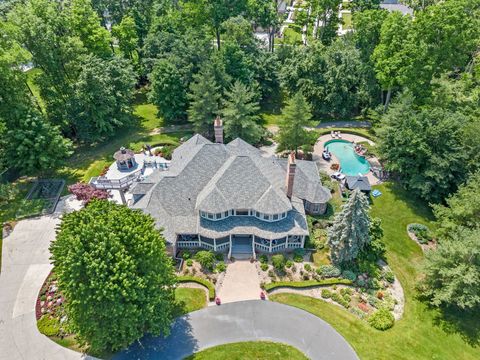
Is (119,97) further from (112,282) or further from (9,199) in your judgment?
(112,282)

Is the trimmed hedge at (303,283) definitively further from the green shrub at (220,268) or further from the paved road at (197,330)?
the green shrub at (220,268)

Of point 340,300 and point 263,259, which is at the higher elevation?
point 263,259

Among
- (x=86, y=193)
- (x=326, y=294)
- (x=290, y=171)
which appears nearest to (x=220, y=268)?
(x=326, y=294)

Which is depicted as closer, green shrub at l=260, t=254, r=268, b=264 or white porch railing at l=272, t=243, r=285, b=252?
green shrub at l=260, t=254, r=268, b=264

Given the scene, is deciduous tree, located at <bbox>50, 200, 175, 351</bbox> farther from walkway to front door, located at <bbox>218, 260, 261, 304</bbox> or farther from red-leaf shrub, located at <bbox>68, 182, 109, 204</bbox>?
red-leaf shrub, located at <bbox>68, 182, 109, 204</bbox>

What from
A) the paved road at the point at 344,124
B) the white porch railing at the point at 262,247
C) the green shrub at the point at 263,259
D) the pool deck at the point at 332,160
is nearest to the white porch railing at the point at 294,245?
the white porch railing at the point at 262,247

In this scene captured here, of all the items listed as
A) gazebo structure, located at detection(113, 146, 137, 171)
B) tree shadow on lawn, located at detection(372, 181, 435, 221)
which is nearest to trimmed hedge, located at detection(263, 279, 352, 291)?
tree shadow on lawn, located at detection(372, 181, 435, 221)

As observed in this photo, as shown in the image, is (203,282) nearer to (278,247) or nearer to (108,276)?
(278,247)
